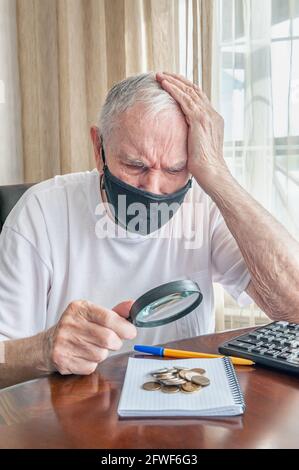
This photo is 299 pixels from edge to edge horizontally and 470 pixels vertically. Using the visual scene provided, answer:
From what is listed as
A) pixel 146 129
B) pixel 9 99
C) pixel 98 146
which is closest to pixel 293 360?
pixel 146 129

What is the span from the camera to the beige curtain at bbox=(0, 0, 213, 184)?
2.52 metres

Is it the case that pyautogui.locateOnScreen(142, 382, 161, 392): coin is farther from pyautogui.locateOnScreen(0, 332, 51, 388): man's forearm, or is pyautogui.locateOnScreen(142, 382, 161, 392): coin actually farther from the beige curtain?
the beige curtain

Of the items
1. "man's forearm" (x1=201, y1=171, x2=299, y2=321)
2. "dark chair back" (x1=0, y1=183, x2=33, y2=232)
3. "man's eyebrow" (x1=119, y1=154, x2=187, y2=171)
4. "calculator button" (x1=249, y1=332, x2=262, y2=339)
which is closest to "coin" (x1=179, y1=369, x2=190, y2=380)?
"calculator button" (x1=249, y1=332, x2=262, y2=339)

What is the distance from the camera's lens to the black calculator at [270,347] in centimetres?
95

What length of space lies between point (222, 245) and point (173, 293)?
1.99ft

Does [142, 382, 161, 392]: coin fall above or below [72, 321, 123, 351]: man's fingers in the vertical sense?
below

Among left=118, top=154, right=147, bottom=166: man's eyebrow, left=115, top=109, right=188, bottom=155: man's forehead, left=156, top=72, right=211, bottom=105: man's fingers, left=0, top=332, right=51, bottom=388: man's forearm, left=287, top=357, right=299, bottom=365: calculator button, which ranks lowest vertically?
left=0, top=332, right=51, bottom=388: man's forearm

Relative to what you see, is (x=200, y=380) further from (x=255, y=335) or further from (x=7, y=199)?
(x=7, y=199)

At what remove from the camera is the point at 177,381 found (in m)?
0.87

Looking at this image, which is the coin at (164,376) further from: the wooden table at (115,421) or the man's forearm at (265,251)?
the man's forearm at (265,251)

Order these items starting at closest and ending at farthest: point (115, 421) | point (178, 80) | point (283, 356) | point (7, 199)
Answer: point (115, 421), point (283, 356), point (178, 80), point (7, 199)

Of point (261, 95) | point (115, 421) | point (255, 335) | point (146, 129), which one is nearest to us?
point (115, 421)

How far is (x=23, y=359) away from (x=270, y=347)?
0.49 metres

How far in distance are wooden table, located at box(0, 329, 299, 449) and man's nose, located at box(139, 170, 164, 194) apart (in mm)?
500
